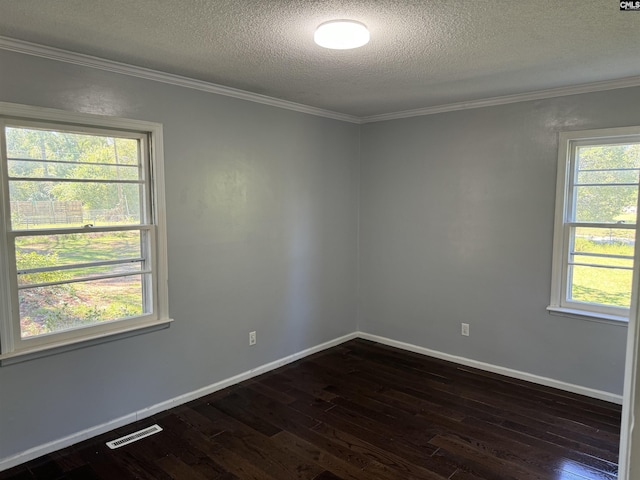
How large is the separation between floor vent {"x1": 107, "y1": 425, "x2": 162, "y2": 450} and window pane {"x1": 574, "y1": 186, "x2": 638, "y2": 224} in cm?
354

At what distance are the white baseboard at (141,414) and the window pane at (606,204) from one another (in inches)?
106

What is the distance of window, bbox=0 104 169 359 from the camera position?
249 centimetres

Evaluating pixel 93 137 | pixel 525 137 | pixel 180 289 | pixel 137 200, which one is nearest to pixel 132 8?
pixel 93 137

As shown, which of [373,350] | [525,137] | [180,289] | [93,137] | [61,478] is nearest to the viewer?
[61,478]

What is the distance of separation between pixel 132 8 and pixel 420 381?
11.0ft

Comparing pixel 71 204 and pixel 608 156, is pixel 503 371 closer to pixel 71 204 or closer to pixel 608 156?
pixel 608 156

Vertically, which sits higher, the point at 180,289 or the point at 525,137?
the point at 525,137

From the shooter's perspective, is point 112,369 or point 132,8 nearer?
point 132,8

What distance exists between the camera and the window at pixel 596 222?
10.6 feet

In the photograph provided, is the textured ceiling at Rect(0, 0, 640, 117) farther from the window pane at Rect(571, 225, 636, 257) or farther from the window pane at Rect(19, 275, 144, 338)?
the window pane at Rect(19, 275, 144, 338)

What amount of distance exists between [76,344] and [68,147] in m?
1.24

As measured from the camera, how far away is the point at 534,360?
368 centimetres

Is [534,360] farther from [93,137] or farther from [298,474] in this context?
[93,137]

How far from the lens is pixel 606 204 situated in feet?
10.9
